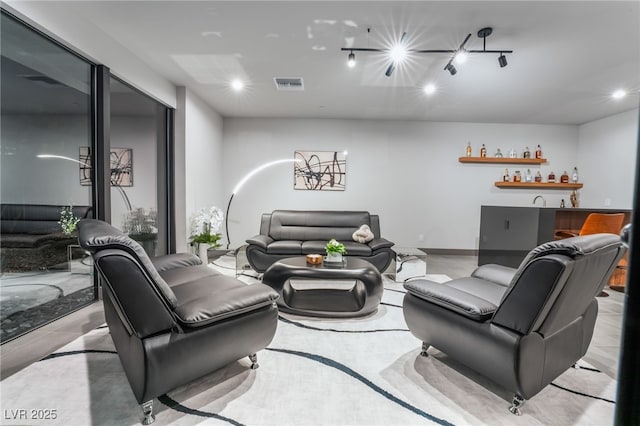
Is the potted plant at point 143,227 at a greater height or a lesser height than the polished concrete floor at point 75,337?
greater

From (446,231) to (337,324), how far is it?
397 centimetres

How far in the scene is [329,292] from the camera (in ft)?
9.62

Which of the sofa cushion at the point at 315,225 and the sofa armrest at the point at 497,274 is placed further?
the sofa cushion at the point at 315,225

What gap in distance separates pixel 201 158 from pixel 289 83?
1894mm

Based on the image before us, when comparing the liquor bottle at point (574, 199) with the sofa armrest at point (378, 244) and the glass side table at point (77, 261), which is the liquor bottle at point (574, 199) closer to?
the sofa armrest at point (378, 244)

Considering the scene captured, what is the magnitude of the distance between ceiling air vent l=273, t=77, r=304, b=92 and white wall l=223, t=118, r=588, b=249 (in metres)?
1.61

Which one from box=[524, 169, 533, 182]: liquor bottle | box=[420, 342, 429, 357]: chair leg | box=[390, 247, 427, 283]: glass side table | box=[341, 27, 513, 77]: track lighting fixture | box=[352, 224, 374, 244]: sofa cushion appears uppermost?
box=[341, 27, 513, 77]: track lighting fixture

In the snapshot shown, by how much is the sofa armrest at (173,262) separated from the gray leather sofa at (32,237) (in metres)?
0.92

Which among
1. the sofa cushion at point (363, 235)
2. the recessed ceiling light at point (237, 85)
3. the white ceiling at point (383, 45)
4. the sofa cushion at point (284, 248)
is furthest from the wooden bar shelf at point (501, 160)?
the recessed ceiling light at point (237, 85)

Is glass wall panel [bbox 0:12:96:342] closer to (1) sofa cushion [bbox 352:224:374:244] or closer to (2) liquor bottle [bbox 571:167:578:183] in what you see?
(1) sofa cushion [bbox 352:224:374:244]

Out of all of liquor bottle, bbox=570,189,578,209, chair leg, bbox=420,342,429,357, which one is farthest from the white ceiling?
chair leg, bbox=420,342,429,357

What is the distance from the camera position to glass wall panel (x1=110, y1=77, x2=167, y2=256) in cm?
330

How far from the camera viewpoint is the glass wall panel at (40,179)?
7.42ft

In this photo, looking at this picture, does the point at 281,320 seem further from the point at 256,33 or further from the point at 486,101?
the point at 486,101
